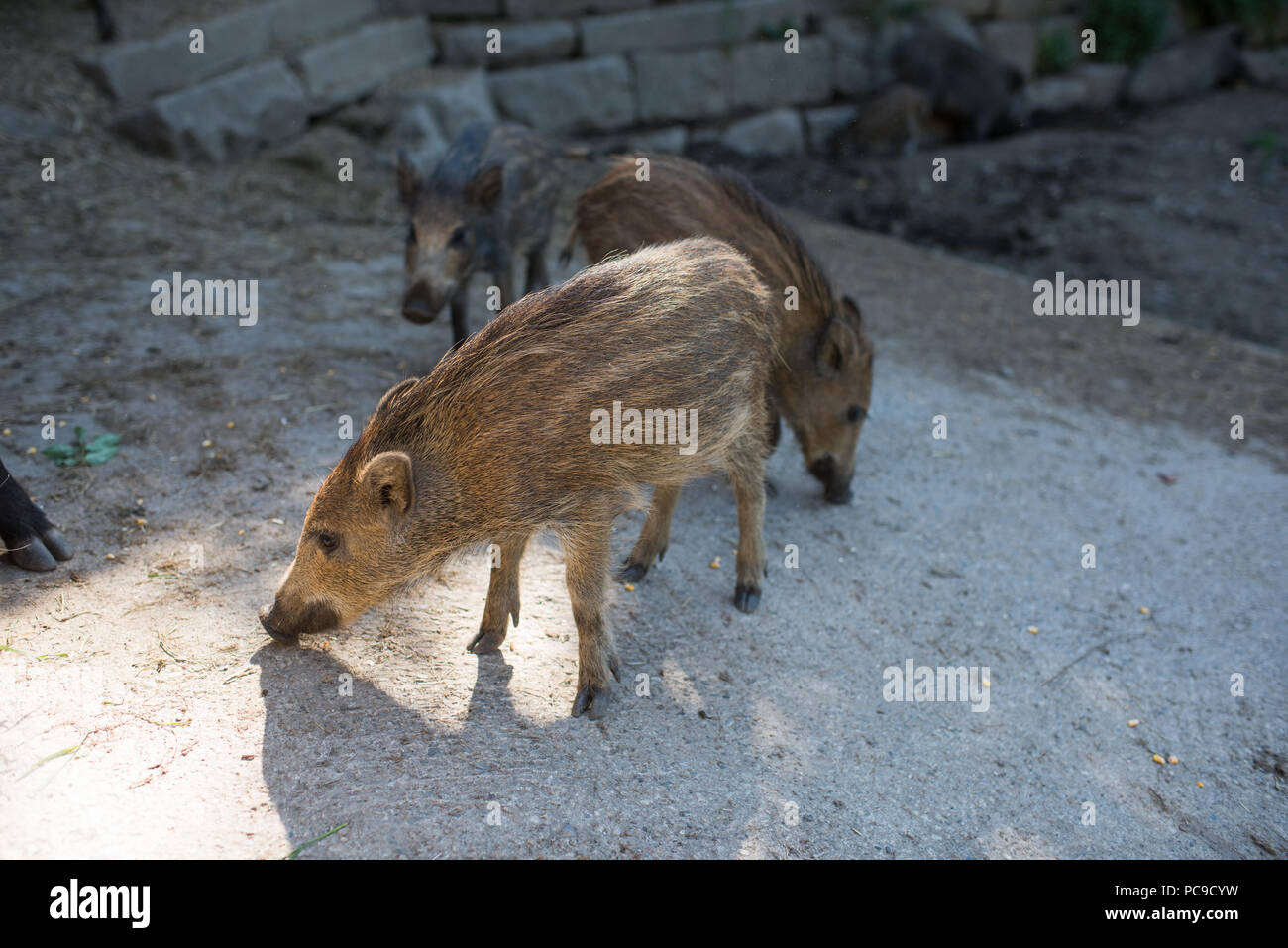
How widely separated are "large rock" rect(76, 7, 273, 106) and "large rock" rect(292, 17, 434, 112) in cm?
46

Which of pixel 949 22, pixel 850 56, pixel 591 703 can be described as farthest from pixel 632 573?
pixel 949 22

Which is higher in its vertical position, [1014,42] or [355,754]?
[1014,42]

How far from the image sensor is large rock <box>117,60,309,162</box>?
23.5 ft

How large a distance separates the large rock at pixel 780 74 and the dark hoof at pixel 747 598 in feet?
25.8

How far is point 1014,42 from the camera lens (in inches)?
484

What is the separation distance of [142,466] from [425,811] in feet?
7.18

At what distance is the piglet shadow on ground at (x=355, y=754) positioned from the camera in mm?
2457

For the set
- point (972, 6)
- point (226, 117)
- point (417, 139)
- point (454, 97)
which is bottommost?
point (417, 139)

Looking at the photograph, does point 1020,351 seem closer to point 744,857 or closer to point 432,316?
point 432,316

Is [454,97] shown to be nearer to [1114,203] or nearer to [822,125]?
[822,125]

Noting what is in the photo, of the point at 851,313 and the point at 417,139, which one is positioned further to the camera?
the point at 417,139

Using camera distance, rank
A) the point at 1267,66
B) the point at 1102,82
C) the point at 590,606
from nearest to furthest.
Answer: the point at 590,606, the point at 1102,82, the point at 1267,66

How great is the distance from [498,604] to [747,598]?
3.34ft

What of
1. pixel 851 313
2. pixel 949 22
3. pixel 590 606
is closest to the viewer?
pixel 590 606
